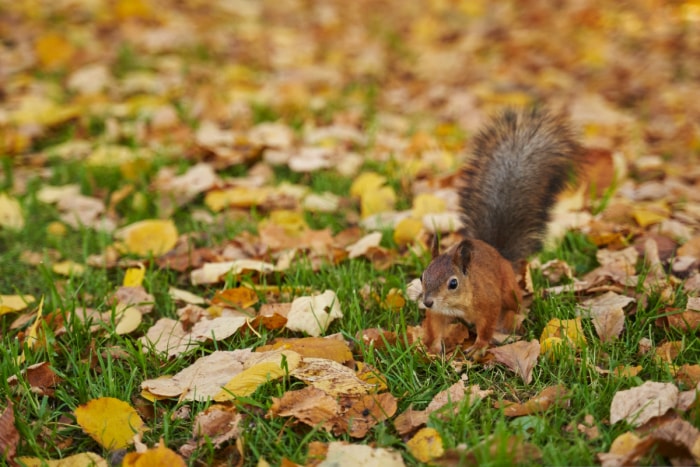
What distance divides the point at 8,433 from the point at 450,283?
1.33 metres

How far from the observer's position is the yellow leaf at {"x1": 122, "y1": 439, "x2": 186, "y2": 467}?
1.75 metres

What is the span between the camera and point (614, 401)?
1869 mm

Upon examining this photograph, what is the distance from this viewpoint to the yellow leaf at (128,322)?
2.36 metres

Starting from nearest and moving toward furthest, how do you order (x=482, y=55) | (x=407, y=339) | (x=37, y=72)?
1. (x=407, y=339)
2. (x=37, y=72)
3. (x=482, y=55)

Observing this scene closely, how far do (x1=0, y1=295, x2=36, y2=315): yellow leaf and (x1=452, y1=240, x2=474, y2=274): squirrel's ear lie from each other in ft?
5.03

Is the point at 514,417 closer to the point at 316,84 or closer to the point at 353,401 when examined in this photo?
the point at 353,401

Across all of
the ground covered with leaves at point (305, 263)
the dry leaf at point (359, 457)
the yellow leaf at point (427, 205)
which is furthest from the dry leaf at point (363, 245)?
the dry leaf at point (359, 457)

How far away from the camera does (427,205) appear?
3.15 meters

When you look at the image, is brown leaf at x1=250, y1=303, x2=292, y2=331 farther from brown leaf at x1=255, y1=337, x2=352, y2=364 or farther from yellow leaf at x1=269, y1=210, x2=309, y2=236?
yellow leaf at x1=269, y1=210, x2=309, y2=236

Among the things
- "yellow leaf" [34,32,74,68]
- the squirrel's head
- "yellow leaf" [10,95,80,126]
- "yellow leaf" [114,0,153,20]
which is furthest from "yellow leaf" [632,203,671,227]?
"yellow leaf" [114,0,153,20]

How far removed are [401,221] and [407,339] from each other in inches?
34.0

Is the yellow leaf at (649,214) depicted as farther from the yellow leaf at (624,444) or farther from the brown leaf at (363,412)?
the brown leaf at (363,412)

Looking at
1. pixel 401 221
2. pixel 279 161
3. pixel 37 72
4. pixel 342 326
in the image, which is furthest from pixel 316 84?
pixel 342 326

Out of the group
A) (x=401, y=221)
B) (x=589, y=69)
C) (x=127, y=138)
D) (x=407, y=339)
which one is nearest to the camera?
(x=407, y=339)
